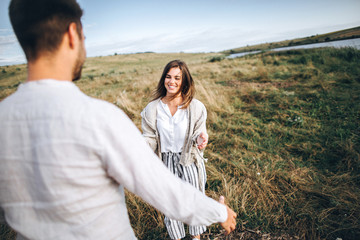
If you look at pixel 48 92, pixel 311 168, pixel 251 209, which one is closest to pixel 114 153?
pixel 48 92

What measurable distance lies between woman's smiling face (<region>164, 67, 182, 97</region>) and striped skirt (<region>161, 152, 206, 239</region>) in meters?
0.84

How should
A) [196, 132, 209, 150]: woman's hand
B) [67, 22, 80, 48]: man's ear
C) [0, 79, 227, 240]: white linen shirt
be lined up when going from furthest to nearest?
[196, 132, 209, 150]: woman's hand < [67, 22, 80, 48]: man's ear < [0, 79, 227, 240]: white linen shirt

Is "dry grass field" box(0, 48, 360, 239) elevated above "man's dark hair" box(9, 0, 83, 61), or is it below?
below

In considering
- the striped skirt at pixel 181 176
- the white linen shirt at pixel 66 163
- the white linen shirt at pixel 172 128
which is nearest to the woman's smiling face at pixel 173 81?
the white linen shirt at pixel 172 128

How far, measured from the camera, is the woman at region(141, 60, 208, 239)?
2.10 m

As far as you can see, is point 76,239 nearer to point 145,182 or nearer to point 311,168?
point 145,182

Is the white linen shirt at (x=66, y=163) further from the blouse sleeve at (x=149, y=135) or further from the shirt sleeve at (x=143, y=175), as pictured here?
the blouse sleeve at (x=149, y=135)

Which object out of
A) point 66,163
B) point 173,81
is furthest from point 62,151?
point 173,81

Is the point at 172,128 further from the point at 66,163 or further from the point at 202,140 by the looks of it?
the point at 66,163

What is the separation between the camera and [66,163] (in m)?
0.60

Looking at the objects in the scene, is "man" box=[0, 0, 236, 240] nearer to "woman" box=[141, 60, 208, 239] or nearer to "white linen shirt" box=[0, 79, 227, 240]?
"white linen shirt" box=[0, 79, 227, 240]

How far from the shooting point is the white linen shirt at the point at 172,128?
2.17 meters

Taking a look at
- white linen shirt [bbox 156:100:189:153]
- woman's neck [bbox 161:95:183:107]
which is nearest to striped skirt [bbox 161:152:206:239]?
white linen shirt [bbox 156:100:189:153]

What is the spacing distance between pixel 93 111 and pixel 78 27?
43 cm
